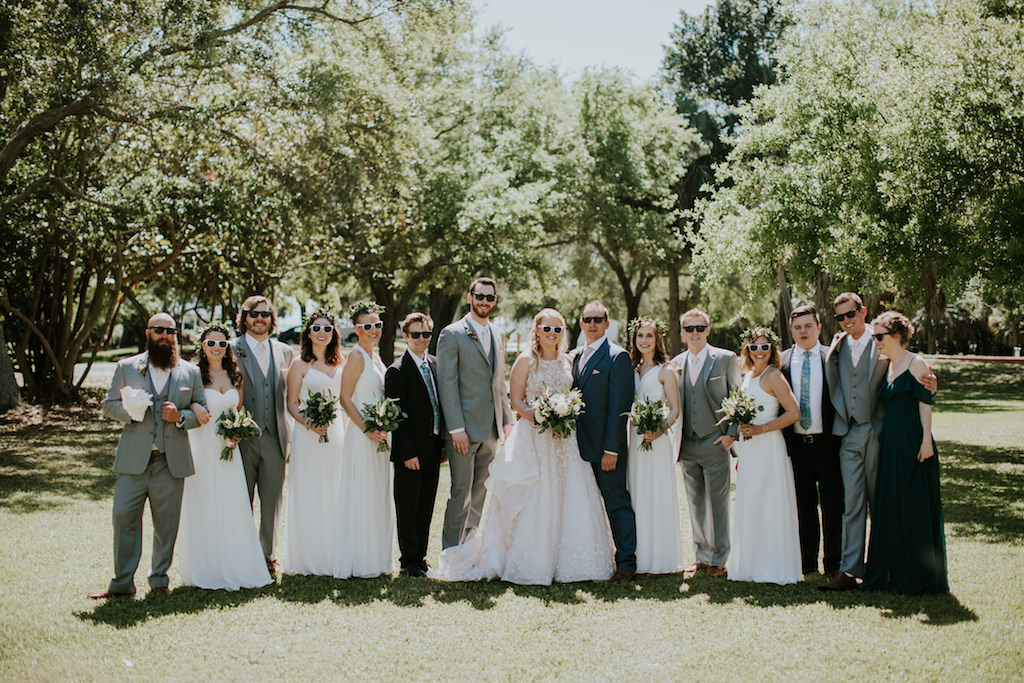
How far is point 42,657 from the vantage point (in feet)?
18.7

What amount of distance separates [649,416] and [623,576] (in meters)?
1.44

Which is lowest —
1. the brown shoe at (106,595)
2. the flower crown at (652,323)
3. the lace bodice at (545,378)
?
the brown shoe at (106,595)

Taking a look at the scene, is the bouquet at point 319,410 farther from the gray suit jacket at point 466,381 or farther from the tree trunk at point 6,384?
the tree trunk at point 6,384

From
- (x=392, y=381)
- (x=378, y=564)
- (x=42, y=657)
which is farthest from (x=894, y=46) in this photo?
(x=42, y=657)

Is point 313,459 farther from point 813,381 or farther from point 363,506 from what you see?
point 813,381

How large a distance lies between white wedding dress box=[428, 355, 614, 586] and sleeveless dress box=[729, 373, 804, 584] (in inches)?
46.8

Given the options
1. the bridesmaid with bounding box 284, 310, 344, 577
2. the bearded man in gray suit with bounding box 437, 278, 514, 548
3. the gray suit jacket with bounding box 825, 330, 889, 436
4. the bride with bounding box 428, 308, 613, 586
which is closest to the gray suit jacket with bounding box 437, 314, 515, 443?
the bearded man in gray suit with bounding box 437, 278, 514, 548

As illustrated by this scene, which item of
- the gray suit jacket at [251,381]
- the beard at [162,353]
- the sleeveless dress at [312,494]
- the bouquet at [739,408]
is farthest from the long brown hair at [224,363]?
the bouquet at [739,408]

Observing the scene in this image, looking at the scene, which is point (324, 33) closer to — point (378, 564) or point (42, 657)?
point (378, 564)

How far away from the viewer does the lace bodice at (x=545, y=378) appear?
787 cm

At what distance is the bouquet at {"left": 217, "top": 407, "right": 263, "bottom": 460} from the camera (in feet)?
24.0

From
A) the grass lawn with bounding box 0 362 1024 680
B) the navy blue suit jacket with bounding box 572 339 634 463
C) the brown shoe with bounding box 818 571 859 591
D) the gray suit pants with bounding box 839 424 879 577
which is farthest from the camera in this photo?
the navy blue suit jacket with bounding box 572 339 634 463

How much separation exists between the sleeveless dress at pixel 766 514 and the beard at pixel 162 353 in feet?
16.4

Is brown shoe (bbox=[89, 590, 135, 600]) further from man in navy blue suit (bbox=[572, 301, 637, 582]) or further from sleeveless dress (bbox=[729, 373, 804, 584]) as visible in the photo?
sleeveless dress (bbox=[729, 373, 804, 584])
